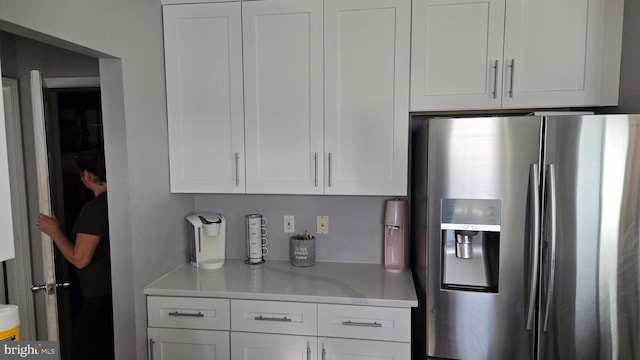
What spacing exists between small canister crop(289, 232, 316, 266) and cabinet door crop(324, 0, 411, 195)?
1.49 ft

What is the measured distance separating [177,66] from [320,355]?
5.52 feet

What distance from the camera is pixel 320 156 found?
2.11 m

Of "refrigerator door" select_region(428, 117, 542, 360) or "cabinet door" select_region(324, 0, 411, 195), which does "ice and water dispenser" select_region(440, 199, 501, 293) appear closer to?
"refrigerator door" select_region(428, 117, 542, 360)

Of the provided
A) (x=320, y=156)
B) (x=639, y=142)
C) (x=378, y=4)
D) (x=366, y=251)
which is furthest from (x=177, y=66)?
(x=639, y=142)

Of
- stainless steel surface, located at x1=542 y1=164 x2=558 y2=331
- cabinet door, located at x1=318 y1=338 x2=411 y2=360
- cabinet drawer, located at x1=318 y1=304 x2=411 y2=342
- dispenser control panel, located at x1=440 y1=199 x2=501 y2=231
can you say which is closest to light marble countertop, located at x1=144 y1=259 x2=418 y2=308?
cabinet drawer, located at x1=318 y1=304 x2=411 y2=342

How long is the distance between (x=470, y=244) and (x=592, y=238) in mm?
455

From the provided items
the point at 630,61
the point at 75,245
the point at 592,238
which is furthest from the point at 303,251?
the point at 630,61

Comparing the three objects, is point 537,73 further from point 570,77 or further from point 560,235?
point 560,235

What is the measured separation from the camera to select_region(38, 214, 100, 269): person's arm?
1.97 meters

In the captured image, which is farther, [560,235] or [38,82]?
[38,82]

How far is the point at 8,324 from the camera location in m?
0.80

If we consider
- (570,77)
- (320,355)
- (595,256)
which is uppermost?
(570,77)

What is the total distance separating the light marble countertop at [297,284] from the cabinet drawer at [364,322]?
0.03 metres

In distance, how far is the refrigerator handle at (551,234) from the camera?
157 centimetres
